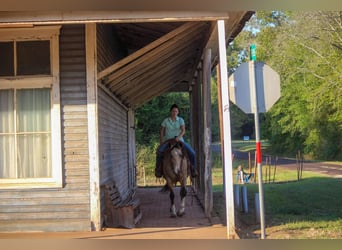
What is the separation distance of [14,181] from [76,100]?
1.81 m

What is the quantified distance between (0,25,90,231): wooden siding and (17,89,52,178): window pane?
1.01 ft

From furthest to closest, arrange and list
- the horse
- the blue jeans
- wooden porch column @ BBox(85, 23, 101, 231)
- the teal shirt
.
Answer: the teal shirt
the blue jeans
the horse
wooden porch column @ BBox(85, 23, 101, 231)

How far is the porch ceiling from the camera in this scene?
8891 millimetres

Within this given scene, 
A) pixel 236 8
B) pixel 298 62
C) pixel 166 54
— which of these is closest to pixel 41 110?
pixel 166 54

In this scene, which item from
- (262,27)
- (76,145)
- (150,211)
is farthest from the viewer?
(262,27)

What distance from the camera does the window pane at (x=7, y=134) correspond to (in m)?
8.72

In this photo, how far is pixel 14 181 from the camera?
8656mm

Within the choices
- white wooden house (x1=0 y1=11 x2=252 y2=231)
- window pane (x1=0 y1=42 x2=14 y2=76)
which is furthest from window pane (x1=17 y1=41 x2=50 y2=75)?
window pane (x1=0 y1=42 x2=14 y2=76)

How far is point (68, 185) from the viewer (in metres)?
8.59

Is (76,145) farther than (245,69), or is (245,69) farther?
(76,145)

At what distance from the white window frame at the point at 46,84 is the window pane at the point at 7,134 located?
199 mm

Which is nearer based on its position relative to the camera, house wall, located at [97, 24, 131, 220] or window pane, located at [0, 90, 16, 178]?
window pane, located at [0, 90, 16, 178]

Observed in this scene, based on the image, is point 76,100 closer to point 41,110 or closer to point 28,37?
point 41,110

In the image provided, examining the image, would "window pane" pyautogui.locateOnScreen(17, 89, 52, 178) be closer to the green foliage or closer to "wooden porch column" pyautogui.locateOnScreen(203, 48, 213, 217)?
Answer: "wooden porch column" pyautogui.locateOnScreen(203, 48, 213, 217)
